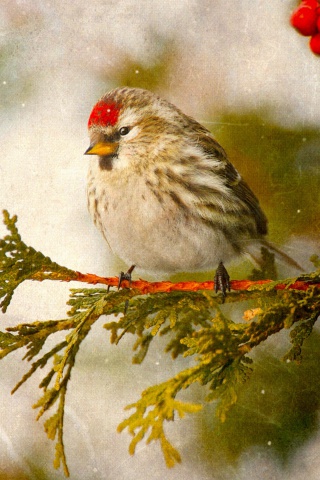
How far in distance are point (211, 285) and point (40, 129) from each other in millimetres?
362

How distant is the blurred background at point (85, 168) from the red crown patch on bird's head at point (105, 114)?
4 centimetres

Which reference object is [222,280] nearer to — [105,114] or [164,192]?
[164,192]

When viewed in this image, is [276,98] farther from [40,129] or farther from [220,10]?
[40,129]

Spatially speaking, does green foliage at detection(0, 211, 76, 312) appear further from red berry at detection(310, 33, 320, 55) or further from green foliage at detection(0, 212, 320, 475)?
red berry at detection(310, 33, 320, 55)

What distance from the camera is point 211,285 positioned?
75cm

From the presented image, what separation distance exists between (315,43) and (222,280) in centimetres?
35

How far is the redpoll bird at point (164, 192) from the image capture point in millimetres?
762

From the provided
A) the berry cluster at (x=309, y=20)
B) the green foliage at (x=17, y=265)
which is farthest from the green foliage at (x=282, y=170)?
the green foliage at (x=17, y=265)

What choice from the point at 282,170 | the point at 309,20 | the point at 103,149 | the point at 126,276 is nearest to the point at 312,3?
the point at 309,20

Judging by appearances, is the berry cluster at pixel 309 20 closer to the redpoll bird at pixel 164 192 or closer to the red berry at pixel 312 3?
the red berry at pixel 312 3

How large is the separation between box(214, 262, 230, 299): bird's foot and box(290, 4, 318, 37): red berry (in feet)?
1.11

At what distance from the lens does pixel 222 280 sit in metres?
0.75

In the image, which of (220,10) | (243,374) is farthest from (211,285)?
(220,10)

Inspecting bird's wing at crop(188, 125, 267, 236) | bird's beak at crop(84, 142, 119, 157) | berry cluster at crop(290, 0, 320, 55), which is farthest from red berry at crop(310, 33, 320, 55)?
bird's beak at crop(84, 142, 119, 157)
